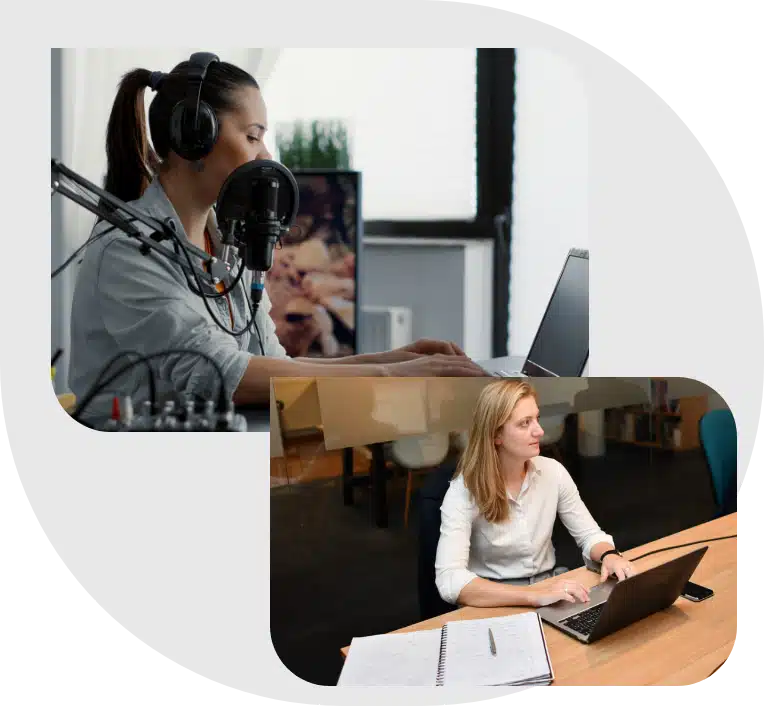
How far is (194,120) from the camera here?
1271 millimetres

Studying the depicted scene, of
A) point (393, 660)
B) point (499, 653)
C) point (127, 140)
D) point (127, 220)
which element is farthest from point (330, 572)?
point (127, 140)

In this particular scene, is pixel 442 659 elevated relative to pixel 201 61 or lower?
lower

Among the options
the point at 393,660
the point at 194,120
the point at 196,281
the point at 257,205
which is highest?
the point at 194,120

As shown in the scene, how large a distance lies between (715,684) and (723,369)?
46 cm

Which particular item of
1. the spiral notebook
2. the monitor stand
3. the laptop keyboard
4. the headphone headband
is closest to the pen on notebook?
the spiral notebook

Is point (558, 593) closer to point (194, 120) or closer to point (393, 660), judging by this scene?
point (393, 660)

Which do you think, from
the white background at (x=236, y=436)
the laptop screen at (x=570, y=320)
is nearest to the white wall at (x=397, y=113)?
the white background at (x=236, y=436)

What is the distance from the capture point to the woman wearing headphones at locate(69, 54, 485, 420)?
127cm

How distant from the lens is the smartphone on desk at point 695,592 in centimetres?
127

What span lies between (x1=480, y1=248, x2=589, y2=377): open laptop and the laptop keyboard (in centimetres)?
34

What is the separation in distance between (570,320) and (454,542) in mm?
378

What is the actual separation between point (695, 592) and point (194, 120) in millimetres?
1026

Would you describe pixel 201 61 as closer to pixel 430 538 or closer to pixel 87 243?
pixel 87 243

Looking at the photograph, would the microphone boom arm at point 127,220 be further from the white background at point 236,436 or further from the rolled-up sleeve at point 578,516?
the rolled-up sleeve at point 578,516
